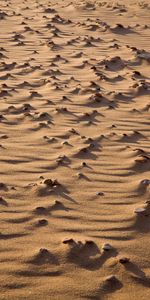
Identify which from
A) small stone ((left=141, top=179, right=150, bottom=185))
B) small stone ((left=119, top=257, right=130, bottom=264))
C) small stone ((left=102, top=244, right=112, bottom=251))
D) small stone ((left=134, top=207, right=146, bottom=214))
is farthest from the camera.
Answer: small stone ((left=141, top=179, right=150, bottom=185))

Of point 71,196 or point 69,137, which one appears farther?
point 69,137

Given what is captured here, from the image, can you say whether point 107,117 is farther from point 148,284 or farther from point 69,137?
point 148,284

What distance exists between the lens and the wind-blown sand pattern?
329 centimetres

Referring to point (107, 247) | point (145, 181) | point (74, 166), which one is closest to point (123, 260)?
point (107, 247)

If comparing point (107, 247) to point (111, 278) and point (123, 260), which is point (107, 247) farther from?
point (111, 278)

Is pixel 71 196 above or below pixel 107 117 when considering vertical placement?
below

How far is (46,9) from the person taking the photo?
1122 cm

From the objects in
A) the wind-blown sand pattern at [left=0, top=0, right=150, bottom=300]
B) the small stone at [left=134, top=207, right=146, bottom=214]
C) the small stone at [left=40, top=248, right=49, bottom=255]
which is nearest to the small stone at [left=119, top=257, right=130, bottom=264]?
the wind-blown sand pattern at [left=0, top=0, right=150, bottom=300]

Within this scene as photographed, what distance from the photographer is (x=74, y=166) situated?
4.70m

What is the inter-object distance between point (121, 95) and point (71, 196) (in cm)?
267

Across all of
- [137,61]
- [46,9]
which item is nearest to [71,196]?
[137,61]

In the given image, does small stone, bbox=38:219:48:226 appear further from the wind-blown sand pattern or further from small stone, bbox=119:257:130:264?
small stone, bbox=119:257:130:264

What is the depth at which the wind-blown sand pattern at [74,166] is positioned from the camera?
10.8 feet

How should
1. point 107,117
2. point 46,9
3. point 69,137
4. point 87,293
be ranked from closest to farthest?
point 87,293
point 69,137
point 107,117
point 46,9
